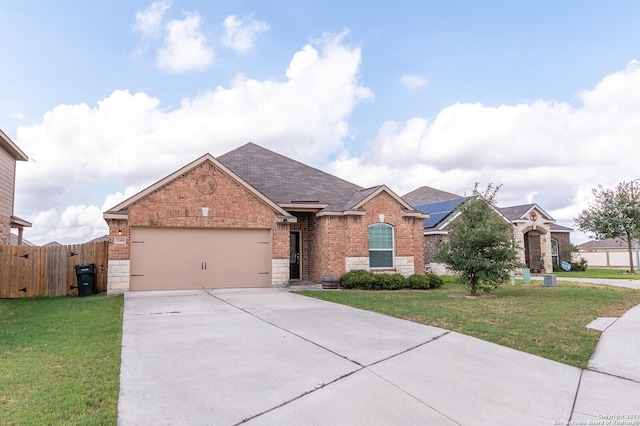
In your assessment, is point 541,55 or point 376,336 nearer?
point 376,336

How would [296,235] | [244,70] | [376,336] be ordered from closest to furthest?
[376,336] < [244,70] < [296,235]

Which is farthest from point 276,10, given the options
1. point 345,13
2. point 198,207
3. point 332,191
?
point 332,191

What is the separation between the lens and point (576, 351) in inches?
247

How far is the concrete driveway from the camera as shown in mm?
3947

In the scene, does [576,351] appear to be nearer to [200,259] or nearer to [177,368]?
[177,368]

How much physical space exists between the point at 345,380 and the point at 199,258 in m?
11.8

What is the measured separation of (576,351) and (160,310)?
9009 mm

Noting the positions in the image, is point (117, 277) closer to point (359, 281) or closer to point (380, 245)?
point (359, 281)

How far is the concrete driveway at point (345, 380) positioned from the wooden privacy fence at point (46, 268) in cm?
839

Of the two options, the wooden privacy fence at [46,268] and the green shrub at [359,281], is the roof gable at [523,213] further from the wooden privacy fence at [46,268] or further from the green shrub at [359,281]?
the wooden privacy fence at [46,268]

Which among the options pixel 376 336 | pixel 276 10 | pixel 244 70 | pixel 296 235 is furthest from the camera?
pixel 296 235

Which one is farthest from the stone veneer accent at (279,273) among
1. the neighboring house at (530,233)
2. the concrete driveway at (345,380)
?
the neighboring house at (530,233)

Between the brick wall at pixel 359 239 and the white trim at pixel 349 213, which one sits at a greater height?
the white trim at pixel 349 213

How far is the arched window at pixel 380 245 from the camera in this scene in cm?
1814
